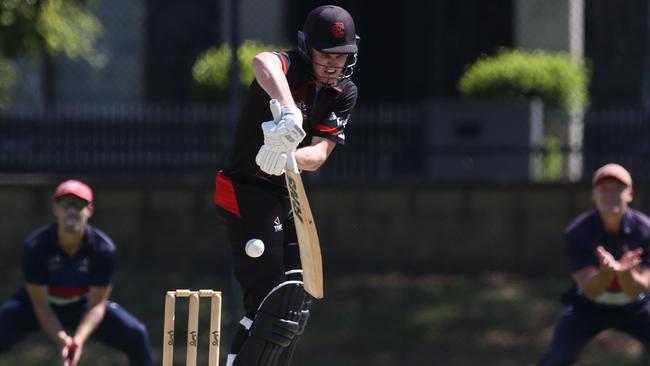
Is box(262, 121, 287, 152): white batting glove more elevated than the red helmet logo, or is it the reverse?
the red helmet logo

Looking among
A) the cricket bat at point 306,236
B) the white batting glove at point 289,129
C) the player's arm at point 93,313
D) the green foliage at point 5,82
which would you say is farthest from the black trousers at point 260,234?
the green foliage at point 5,82

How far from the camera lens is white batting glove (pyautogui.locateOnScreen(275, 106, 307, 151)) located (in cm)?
615

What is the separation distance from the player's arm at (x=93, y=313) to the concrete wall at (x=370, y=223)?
3573mm

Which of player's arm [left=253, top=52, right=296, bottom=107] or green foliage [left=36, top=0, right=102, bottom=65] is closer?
player's arm [left=253, top=52, right=296, bottom=107]

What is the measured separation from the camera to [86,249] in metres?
8.83

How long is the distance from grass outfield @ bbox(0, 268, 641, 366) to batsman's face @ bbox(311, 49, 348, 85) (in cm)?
381

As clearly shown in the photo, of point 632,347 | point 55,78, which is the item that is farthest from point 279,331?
point 55,78

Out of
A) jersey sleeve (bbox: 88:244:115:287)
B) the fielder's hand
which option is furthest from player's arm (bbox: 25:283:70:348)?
jersey sleeve (bbox: 88:244:115:287)

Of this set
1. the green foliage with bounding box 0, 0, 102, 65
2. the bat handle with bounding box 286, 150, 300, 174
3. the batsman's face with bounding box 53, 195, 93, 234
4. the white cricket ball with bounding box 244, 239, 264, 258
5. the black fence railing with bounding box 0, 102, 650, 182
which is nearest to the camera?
the bat handle with bounding box 286, 150, 300, 174

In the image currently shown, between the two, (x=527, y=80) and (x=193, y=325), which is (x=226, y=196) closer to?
(x=193, y=325)

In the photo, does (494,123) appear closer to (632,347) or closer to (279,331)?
(632,347)

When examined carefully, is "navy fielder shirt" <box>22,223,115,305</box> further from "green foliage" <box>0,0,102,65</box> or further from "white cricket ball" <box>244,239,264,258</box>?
"green foliage" <box>0,0,102,65</box>

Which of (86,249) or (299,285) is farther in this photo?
(86,249)

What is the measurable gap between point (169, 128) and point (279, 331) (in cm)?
640
